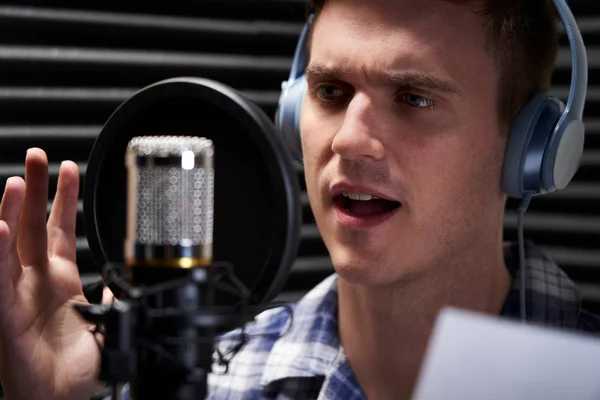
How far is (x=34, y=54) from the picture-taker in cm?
214

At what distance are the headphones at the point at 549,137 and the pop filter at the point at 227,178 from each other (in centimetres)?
66

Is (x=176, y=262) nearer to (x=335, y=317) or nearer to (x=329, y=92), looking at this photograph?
(x=329, y=92)

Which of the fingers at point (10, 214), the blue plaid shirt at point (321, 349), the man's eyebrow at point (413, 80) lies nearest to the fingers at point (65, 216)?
the fingers at point (10, 214)

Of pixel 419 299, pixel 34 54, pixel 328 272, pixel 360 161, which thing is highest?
pixel 34 54

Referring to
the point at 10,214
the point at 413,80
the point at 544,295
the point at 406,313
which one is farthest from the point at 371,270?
the point at 10,214

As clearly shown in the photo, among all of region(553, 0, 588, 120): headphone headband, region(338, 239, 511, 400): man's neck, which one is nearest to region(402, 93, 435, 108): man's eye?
region(553, 0, 588, 120): headphone headband

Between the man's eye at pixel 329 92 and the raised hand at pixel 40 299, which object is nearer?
the raised hand at pixel 40 299

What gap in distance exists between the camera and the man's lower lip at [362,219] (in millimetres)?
1529

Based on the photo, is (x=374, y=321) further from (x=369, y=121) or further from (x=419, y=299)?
(x=369, y=121)

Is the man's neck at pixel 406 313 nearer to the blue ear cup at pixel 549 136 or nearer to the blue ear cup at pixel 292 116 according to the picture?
the blue ear cup at pixel 549 136

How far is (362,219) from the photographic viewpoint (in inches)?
60.4

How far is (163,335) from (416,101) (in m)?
0.90

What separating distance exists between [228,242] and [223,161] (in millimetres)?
124

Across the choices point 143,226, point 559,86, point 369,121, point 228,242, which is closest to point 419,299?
point 369,121
